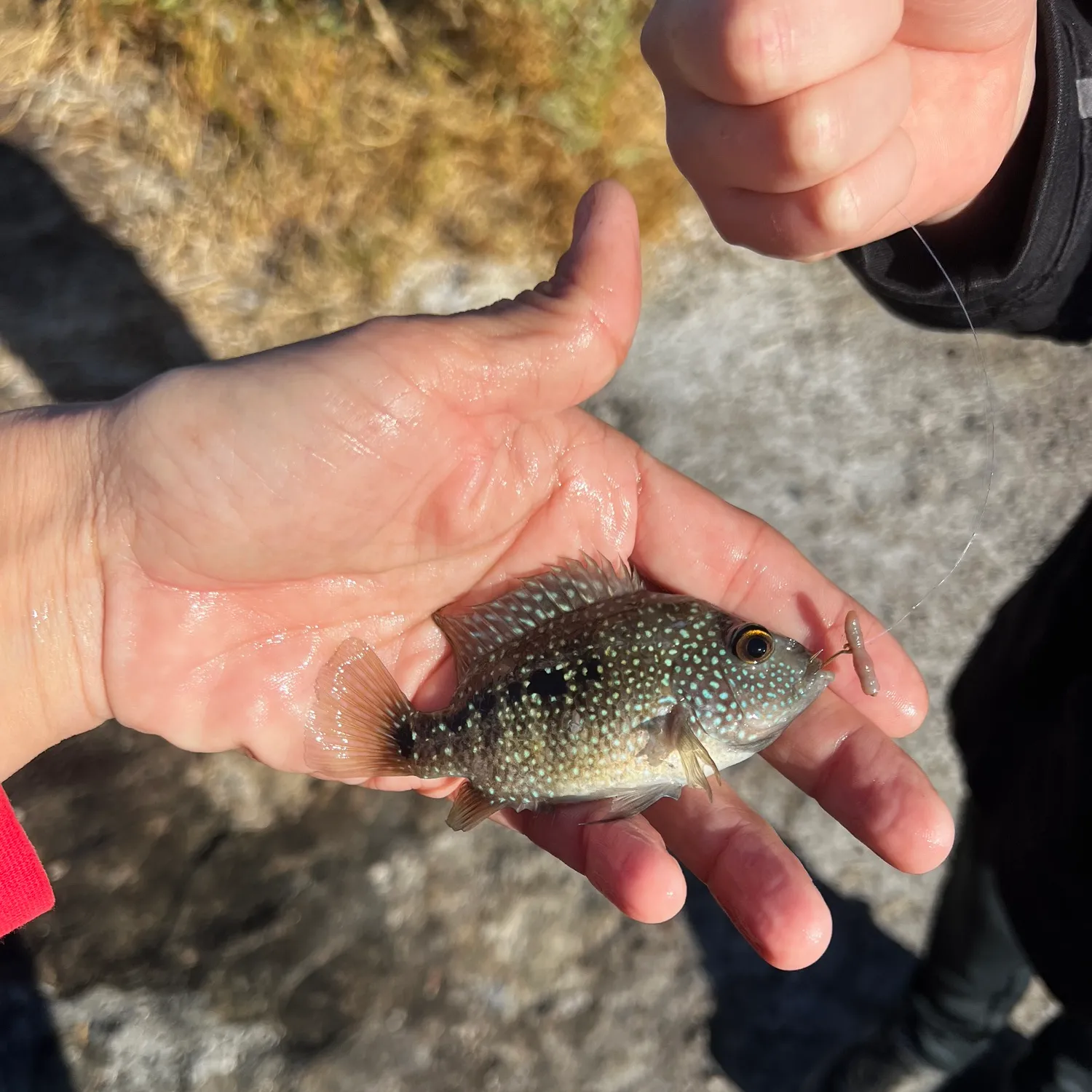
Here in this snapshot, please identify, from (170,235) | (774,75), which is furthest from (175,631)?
(170,235)

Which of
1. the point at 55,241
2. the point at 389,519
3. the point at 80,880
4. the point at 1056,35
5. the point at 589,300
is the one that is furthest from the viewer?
the point at 55,241

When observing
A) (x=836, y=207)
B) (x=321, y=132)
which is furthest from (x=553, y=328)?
A: (x=321, y=132)

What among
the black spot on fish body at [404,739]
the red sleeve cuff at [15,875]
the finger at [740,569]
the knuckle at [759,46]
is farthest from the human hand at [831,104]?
the red sleeve cuff at [15,875]

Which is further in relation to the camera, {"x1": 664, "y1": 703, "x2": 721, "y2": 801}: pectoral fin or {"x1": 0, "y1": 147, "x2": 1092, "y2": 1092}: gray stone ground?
{"x1": 0, "y1": 147, "x2": 1092, "y2": 1092}: gray stone ground

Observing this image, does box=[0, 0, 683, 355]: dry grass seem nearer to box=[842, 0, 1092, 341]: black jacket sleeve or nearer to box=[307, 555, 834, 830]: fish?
box=[842, 0, 1092, 341]: black jacket sleeve

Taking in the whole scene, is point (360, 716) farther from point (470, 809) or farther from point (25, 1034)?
point (25, 1034)

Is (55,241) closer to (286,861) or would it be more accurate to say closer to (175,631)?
(175,631)

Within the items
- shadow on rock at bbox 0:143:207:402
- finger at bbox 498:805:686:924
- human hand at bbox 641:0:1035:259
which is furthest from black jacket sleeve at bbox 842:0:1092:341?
shadow on rock at bbox 0:143:207:402
